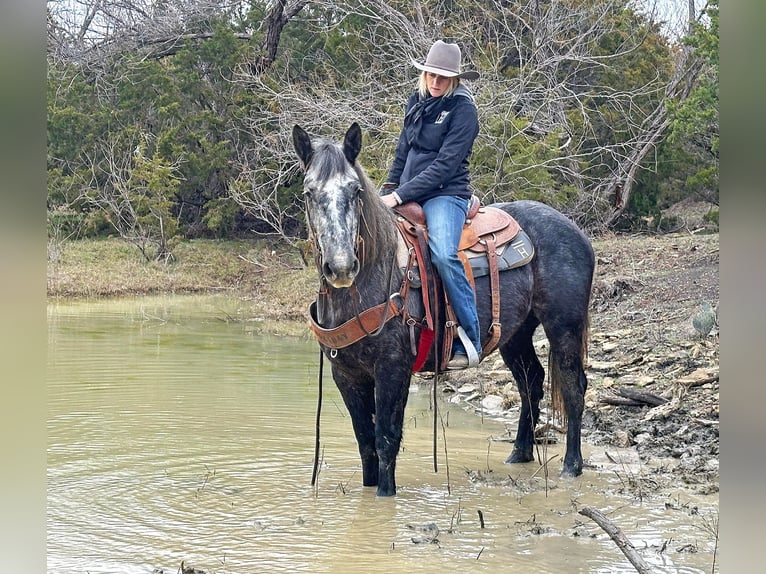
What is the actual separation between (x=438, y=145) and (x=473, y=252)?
2.50 feet

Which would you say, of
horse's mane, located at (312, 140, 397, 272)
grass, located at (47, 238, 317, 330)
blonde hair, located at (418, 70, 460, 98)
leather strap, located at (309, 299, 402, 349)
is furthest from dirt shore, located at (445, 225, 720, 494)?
grass, located at (47, 238, 317, 330)

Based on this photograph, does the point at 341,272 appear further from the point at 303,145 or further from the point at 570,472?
the point at 570,472

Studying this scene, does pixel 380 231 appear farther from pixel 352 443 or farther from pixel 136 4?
pixel 136 4

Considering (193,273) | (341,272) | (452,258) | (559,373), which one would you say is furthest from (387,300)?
(193,273)

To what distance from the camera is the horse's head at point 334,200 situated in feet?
14.4

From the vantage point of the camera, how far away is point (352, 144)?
4.70 m

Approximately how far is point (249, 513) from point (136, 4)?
24940 millimetres

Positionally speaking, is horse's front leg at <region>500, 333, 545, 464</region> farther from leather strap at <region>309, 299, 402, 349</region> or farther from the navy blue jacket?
leather strap at <region>309, 299, 402, 349</region>

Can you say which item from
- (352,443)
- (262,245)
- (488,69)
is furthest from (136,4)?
(352,443)

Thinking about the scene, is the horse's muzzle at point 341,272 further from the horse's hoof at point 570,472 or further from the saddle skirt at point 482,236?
the horse's hoof at point 570,472

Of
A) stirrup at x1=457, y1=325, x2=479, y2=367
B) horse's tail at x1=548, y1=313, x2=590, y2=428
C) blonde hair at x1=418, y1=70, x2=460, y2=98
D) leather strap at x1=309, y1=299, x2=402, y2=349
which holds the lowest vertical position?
horse's tail at x1=548, y1=313, x2=590, y2=428

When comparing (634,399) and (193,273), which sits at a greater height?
(193,273)

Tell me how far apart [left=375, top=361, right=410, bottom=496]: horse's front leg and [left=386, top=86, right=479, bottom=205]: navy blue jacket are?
3.81 ft

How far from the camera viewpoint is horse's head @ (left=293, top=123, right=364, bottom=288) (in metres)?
4.40
